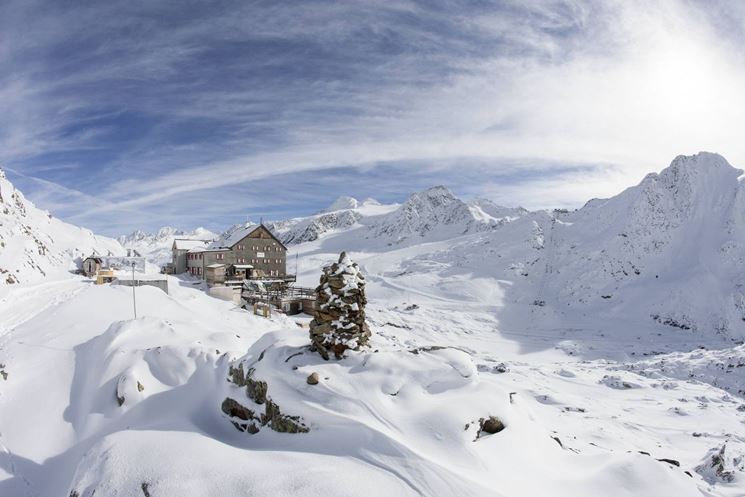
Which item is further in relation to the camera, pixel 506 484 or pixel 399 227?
pixel 399 227

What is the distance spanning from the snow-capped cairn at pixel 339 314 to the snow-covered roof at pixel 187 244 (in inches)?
2049

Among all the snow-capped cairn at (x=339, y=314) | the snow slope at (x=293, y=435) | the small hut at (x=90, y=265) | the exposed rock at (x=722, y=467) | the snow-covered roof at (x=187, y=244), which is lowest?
the exposed rock at (x=722, y=467)

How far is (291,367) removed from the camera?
1288 centimetres

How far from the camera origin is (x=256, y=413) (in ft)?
40.2

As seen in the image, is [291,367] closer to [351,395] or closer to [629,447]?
[351,395]

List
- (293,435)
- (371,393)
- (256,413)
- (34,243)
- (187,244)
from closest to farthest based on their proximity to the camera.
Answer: (293,435) < (371,393) < (256,413) < (34,243) < (187,244)

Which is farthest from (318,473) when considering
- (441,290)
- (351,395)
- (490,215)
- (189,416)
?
(490,215)

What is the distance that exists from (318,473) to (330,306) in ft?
18.5

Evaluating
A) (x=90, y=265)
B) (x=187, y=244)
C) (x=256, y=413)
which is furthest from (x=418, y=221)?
(x=256, y=413)

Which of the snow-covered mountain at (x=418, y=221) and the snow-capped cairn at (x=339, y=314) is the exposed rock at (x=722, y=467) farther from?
the snow-covered mountain at (x=418, y=221)

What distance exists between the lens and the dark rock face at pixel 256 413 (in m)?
11.2

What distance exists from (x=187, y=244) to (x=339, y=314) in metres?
54.1

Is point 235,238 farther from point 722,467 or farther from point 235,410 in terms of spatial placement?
point 722,467

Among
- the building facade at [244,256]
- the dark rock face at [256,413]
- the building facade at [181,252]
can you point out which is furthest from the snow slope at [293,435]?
the building facade at [181,252]
